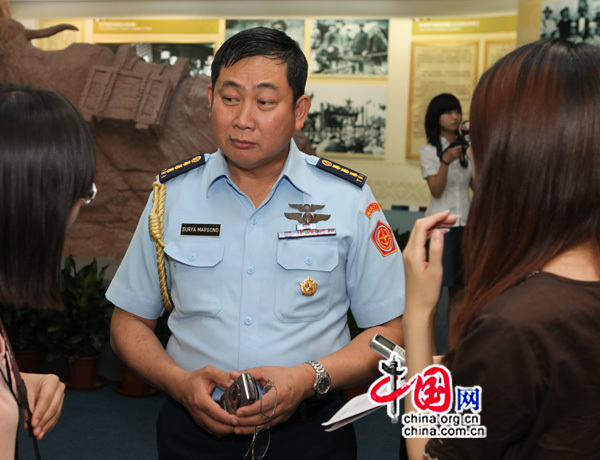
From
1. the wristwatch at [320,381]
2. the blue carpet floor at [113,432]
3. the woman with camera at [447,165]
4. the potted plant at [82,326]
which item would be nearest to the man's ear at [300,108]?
the wristwatch at [320,381]

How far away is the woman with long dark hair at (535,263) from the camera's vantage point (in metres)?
0.91

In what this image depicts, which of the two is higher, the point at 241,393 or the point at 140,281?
the point at 140,281

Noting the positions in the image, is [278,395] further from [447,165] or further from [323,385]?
[447,165]

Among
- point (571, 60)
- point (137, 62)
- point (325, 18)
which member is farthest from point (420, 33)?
point (571, 60)

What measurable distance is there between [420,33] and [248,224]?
5.37 meters

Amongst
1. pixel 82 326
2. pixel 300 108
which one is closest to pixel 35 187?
pixel 300 108

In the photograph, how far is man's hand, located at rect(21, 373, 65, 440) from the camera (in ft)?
4.47

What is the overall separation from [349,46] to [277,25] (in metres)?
0.73

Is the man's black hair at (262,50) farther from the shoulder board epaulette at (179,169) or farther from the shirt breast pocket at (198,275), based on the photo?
the shirt breast pocket at (198,275)

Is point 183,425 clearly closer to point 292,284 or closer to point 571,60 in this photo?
point 292,284

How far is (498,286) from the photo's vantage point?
0.98 meters

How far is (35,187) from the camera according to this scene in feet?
3.98

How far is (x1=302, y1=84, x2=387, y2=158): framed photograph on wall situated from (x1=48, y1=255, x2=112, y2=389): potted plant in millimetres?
3268

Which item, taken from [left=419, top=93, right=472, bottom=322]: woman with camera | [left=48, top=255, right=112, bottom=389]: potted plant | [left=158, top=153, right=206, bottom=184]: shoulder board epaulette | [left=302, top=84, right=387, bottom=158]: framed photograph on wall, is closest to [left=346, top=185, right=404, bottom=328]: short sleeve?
[left=158, top=153, right=206, bottom=184]: shoulder board epaulette
